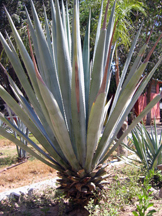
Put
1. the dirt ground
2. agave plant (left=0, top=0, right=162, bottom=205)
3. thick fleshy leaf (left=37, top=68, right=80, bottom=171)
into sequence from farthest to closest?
the dirt ground
agave plant (left=0, top=0, right=162, bottom=205)
thick fleshy leaf (left=37, top=68, right=80, bottom=171)

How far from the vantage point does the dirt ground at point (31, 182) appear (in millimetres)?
2195

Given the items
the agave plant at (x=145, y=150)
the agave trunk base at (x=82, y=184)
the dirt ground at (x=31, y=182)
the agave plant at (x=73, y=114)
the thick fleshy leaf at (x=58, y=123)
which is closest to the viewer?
the thick fleshy leaf at (x=58, y=123)

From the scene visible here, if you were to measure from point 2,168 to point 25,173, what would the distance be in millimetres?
808

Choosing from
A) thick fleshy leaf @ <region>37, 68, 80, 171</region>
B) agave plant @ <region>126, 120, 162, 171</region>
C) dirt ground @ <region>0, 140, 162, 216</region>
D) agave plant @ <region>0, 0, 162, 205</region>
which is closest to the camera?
thick fleshy leaf @ <region>37, 68, 80, 171</region>

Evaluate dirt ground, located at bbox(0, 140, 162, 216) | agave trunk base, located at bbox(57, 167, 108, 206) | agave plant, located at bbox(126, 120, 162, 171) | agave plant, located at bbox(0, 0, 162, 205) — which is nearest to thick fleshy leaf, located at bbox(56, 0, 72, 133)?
agave plant, located at bbox(0, 0, 162, 205)

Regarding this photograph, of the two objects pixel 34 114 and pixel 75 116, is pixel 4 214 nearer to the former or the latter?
pixel 34 114

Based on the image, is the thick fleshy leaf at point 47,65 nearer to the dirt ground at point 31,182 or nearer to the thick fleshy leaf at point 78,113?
the thick fleshy leaf at point 78,113

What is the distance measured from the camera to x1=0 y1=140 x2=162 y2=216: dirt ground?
220 cm

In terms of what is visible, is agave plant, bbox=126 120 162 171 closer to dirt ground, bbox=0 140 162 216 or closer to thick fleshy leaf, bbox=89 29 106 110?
dirt ground, bbox=0 140 162 216

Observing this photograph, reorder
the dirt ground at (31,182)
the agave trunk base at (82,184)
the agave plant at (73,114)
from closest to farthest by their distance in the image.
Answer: the agave plant at (73,114), the agave trunk base at (82,184), the dirt ground at (31,182)

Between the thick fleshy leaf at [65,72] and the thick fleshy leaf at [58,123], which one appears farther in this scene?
the thick fleshy leaf at [65,72]

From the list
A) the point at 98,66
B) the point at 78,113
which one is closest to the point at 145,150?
the point at 78,113

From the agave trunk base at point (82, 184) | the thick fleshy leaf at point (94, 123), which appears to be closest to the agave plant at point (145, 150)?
the agave trunk base at point (82, 184)

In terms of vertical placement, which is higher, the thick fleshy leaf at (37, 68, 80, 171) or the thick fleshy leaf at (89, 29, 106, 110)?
the thick fleshy leaf at (89, 29, 106, 110)
